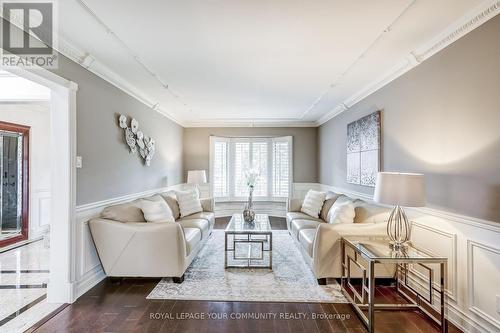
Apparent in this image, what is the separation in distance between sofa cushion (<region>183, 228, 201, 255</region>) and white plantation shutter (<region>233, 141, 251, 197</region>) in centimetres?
337

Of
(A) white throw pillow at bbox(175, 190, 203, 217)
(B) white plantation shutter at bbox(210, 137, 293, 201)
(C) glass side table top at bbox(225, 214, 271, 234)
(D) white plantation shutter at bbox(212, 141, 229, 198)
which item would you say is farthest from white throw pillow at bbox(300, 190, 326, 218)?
(D) white plantation shutter at bbox(212, 141, 229, 198)

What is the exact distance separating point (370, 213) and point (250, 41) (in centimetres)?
250

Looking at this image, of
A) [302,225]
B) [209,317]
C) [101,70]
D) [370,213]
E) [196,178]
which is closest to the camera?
[209,317]

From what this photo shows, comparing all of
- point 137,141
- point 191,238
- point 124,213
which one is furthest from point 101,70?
point 191,238

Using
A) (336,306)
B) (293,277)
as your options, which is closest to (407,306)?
(336,306)

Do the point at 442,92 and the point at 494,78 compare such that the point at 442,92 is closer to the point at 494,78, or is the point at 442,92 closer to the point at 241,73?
the point at 494,78

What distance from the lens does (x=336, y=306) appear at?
2.59m

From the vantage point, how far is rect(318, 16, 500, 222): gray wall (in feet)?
6.43

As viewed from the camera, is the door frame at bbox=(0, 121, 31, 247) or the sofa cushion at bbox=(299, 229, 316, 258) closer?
the sofa cushion at bbox=(299, 229, 316, 258)

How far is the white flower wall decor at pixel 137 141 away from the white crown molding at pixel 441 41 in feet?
11.9

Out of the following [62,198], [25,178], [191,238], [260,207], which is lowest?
[260,207]

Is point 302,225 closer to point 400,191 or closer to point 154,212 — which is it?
point 400,191

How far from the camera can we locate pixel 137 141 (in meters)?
4.20

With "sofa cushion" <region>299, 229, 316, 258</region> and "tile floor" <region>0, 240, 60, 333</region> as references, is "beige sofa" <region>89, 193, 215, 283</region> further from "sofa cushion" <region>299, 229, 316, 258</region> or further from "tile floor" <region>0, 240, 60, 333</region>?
"sofa cushion" <region>299, 229, 316, 258</region>
